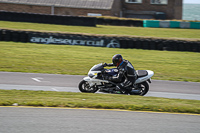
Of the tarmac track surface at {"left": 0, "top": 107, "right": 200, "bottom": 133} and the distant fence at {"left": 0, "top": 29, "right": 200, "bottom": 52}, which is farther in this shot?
the distant fence at {"left": 0, "top": 29, "right": 200, "bottom": 52}

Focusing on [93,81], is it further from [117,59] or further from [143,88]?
[143,88]

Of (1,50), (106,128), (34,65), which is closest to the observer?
(106,128)

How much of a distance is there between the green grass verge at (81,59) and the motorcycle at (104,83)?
4.04 m

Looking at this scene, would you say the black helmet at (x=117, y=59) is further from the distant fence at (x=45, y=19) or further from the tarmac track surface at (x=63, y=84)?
the distant fence at (x=45, y=19)

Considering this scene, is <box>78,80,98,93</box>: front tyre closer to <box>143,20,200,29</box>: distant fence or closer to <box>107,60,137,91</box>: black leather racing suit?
<box>107,60,137,91</box>: black leather racing suit

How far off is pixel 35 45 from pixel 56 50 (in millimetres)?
2062

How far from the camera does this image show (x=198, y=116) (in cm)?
798

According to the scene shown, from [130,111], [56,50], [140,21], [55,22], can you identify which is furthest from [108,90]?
[140,21]

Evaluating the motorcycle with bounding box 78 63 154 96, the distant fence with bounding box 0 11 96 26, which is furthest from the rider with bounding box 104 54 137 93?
the distant fence with bounding box 0 11 96 26

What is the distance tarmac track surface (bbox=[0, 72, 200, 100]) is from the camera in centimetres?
1167

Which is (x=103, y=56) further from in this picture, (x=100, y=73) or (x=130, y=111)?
(x=130, y=111)

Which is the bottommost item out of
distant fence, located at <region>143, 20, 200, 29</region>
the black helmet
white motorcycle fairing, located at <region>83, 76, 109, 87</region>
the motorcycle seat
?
white motorcycle fairing, located at <region>83, 76, 109, 87</region>

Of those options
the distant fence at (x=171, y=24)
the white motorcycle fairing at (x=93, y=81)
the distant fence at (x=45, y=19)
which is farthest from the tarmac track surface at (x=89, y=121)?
the distant fence at (x=171, y=24)

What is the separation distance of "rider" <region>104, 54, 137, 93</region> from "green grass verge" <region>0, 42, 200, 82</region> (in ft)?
14.2
